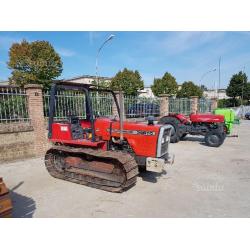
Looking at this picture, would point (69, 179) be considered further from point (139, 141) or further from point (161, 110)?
point (161, 110)

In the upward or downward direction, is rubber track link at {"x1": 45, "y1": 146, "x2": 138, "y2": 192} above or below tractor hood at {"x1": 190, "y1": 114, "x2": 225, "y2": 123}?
below

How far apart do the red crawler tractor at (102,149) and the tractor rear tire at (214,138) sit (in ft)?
14.7

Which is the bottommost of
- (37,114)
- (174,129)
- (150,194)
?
(150,194)

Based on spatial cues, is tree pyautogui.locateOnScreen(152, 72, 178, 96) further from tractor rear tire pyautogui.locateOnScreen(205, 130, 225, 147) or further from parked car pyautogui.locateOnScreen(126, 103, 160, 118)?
tractor rear tire pyautogui.locateOnScreen(205, 130, 225, 147)

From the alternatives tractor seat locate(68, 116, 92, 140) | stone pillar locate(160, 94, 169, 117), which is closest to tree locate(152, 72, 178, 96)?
stone pillar locate(160, 94, 169, 117)

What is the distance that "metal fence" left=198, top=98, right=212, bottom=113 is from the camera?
61.4ft

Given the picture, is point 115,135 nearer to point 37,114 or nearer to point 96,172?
point 96,172

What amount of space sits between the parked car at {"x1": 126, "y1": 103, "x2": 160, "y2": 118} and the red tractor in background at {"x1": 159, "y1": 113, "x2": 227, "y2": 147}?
252cm

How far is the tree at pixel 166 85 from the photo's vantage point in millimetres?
37781

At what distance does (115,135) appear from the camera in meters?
5.21

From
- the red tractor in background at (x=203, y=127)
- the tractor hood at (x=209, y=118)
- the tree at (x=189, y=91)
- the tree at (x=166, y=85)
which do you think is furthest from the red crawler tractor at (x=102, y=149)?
the tree at (x=189, y=91)

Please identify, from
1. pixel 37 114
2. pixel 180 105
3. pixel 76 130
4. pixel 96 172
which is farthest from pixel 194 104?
pixel 96 172

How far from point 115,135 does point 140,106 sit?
777 centimetres

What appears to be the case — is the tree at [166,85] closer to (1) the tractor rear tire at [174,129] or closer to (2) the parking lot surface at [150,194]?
(1) the tractor rear tire at [174,129]
